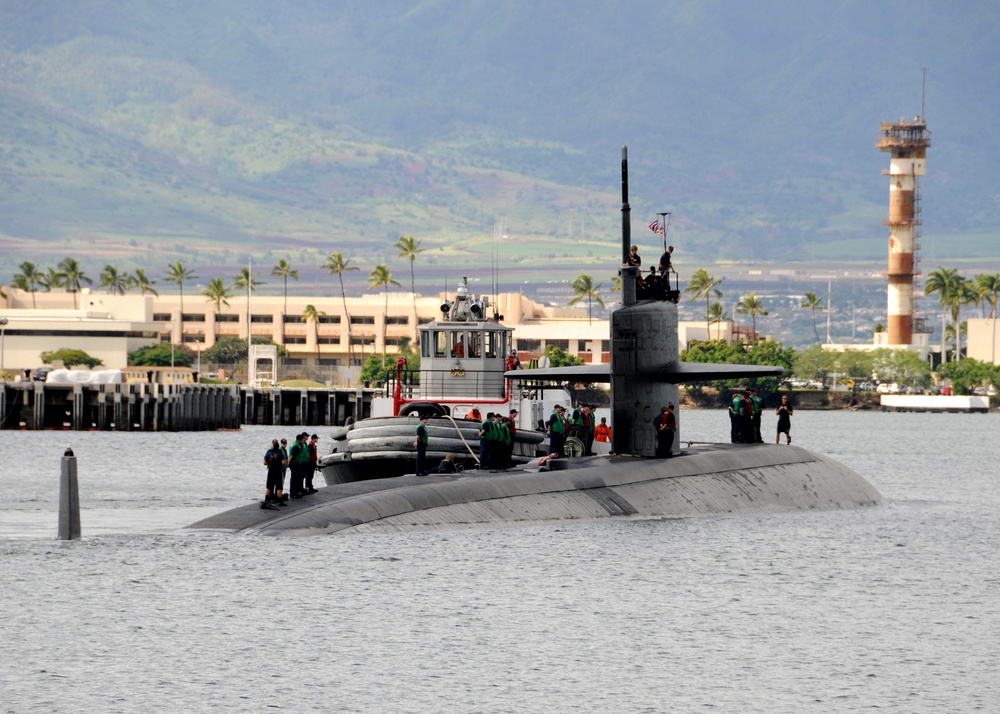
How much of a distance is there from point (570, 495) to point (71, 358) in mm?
113685

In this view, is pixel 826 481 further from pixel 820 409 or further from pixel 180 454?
pixel 820 409

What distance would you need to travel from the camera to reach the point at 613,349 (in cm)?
2745

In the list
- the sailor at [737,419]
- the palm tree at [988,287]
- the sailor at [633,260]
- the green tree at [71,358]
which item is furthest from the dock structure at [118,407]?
the palm tree at [988,287]

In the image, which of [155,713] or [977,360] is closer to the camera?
[155,713]

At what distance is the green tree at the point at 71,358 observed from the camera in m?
133

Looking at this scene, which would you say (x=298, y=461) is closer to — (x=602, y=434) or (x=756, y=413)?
(x=602, y=434)

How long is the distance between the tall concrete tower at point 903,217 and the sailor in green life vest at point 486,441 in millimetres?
136114

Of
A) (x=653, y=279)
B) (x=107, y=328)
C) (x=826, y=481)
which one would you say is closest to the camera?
(x=653, y=279)

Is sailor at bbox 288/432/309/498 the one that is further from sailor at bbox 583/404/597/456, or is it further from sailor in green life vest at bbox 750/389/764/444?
sailor in green life vest at bbox 750/389/764/444

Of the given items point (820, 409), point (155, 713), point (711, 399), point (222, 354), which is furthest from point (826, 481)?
point (222, 354)

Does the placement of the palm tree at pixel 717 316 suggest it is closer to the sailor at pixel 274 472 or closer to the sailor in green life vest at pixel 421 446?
the sailor in green life vest at pixel 421 446

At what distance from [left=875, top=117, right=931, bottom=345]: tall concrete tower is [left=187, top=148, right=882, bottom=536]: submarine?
438 ft

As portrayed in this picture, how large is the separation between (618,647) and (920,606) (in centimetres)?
589

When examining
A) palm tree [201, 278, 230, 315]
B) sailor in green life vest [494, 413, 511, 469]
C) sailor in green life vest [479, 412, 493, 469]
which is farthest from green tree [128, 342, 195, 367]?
sailor in green life vest [494, 413, 511, 469]
